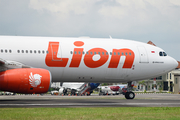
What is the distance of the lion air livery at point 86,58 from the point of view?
2159 centimetres

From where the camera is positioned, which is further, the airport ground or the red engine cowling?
Result: the red engine cowling

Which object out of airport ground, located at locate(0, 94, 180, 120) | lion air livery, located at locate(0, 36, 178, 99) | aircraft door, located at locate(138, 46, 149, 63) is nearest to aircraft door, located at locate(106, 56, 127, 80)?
lion air livery, located at locate(0, 36, 178, 99)

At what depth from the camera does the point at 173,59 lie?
82.2 ft

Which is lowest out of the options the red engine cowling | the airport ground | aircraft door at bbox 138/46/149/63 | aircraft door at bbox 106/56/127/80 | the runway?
the airport ground

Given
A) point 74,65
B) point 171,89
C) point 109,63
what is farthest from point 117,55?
point 171,89

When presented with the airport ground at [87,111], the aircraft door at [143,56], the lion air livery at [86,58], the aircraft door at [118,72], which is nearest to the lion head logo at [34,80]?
the airport ground at [87,111]

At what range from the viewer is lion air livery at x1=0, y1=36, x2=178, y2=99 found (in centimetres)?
2159

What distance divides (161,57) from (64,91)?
45373 millimetres

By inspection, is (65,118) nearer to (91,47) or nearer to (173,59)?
(91,47)

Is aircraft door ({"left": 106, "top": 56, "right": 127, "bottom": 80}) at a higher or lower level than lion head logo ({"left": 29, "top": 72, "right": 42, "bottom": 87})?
higher

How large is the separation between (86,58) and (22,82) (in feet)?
21.9

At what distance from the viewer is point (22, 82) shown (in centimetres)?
1697

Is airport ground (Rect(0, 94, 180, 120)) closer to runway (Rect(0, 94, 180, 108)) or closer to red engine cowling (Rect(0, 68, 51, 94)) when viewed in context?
runway (Rect(0, 94, 180, 108))

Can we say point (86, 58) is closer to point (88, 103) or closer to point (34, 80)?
point (88, 103)
